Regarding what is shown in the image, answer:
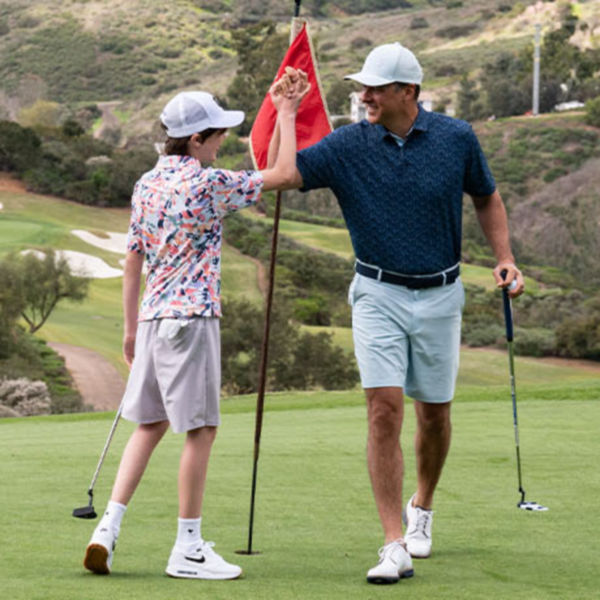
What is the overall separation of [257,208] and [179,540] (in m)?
64.9

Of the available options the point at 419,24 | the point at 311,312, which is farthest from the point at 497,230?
the point at 419,24

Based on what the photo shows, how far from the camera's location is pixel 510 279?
5371mm

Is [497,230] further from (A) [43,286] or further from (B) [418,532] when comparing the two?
(A) [43,286]

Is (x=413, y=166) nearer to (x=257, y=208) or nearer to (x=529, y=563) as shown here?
(x=529, y=563)

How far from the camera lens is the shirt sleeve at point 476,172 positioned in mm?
5207

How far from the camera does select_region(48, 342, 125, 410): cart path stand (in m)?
38.6

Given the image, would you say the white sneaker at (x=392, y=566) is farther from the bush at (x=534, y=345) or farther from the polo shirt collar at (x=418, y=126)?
the bush at (x=534, y=345)

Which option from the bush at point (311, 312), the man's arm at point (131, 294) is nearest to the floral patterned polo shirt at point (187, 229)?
the man's arm at point (131, 294)

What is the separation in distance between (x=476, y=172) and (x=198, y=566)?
6.21 feet

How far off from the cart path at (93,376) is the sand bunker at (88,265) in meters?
7.23

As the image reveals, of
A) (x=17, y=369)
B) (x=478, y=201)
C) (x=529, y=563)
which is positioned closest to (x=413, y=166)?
(x=478, y=201)

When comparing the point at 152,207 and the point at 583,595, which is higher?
the point at 152,207

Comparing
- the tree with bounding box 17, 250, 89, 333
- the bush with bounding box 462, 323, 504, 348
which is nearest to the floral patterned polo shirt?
the tree with bounding box 17, 250, 89, 333

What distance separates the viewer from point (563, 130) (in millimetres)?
81188
